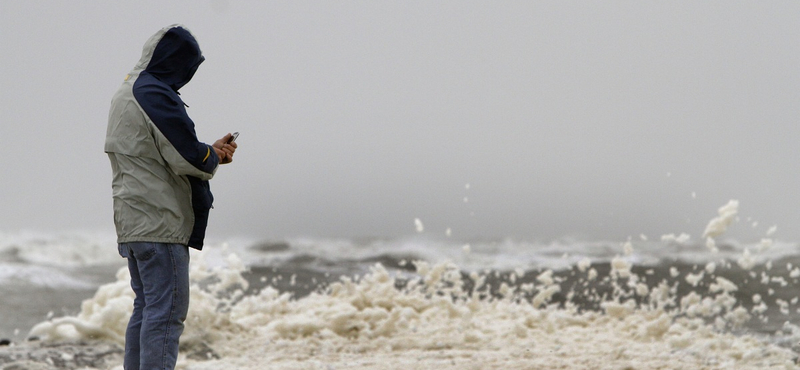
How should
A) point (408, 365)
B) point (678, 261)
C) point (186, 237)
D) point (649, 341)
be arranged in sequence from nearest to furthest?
point (186, 237)
point (408, 365)
point (649, 341)
point (678, 261)

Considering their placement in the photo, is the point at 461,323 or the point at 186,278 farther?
the point at 461,323

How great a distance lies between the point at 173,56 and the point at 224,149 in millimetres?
369

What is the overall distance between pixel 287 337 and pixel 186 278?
1.88m

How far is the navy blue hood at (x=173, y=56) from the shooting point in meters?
2.71

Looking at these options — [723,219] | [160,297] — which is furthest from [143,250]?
[723,219]

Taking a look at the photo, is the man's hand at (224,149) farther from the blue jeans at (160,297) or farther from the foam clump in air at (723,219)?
the foam clump in air at (723,219)

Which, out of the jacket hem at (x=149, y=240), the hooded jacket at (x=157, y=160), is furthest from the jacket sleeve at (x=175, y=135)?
the jacket hem at (x=149, y=240)

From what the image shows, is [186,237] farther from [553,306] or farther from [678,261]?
[678,261]

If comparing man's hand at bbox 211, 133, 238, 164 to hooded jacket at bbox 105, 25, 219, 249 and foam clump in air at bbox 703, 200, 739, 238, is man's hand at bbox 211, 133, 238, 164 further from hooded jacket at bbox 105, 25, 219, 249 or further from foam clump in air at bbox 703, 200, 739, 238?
foam clump in air at bbox 703, 200, 739, 238

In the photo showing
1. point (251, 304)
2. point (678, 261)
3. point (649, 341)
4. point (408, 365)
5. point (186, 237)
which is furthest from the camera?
point (678, 261)

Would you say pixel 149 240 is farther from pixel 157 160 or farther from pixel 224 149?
pixel 224 149

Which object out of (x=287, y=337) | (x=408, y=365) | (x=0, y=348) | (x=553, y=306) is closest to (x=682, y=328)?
(x=553, y=306)

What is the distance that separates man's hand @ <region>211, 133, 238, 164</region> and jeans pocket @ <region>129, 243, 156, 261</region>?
0.38m

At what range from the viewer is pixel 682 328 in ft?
15.0
